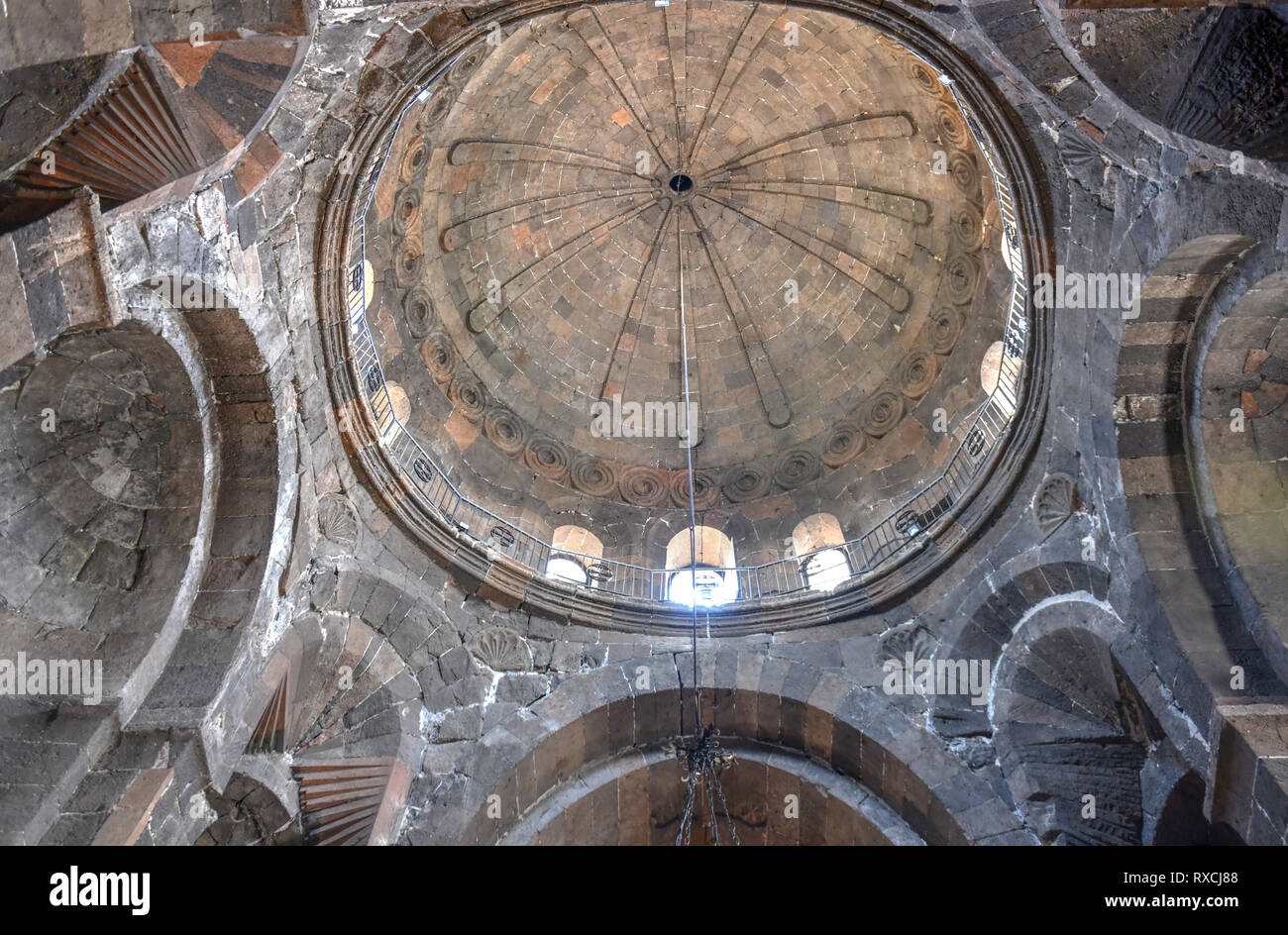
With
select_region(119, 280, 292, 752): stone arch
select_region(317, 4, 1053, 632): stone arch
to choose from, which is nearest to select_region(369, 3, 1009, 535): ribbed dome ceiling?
select_region(317, 4, 1053, 632): stone arch

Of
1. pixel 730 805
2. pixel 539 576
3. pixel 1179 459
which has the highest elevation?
pixel 1179 459

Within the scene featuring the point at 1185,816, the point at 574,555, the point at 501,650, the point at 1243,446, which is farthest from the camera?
the point at 574,555

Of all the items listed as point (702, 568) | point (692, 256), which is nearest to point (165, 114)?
point (702, 568)

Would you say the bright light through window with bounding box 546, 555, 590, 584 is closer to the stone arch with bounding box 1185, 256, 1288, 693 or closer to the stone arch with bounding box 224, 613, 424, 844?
the stone arch with bounding box 224, 613, 424, 844

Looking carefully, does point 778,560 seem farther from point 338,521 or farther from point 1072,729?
point 338,521

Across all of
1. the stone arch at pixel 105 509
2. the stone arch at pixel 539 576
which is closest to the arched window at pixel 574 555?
the stone arch at pixel 539 576

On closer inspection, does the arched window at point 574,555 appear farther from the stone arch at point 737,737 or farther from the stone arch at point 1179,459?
the stone arch at point 1179,459

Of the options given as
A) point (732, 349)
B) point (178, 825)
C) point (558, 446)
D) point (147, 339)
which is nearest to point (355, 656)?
point (178, 825)
